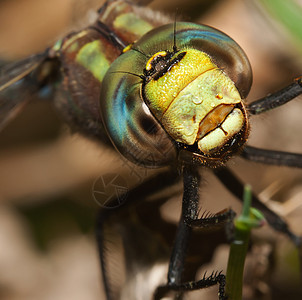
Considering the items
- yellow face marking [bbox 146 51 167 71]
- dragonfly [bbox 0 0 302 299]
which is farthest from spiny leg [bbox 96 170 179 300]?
yellow face marking [bbox 146 51 167 71]

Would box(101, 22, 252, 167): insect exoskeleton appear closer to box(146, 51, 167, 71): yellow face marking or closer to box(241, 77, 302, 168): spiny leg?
box(146, 51, 167, 71): yellow face marking

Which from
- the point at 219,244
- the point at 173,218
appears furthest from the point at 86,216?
the point at 219,244

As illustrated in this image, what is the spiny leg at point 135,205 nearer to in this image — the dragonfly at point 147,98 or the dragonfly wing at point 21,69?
the dragonfly at point 147,98

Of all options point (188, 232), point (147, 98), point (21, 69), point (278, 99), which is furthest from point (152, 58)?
point (21, 69)

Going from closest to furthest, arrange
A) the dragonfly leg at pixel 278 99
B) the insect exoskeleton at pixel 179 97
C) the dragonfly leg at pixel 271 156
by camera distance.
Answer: the insect exoskeleton at pixel 179 97 < the dragonfly leg at pixel 278 99 < the dragonfly leg at pixel 271 156

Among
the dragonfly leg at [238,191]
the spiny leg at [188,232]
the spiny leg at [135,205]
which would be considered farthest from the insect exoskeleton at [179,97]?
the dragonfly leg at [238,191]

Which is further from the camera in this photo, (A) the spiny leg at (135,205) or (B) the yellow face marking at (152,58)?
(A) the spiny leg at (135,205)

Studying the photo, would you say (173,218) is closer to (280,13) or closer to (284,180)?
(284,180)
